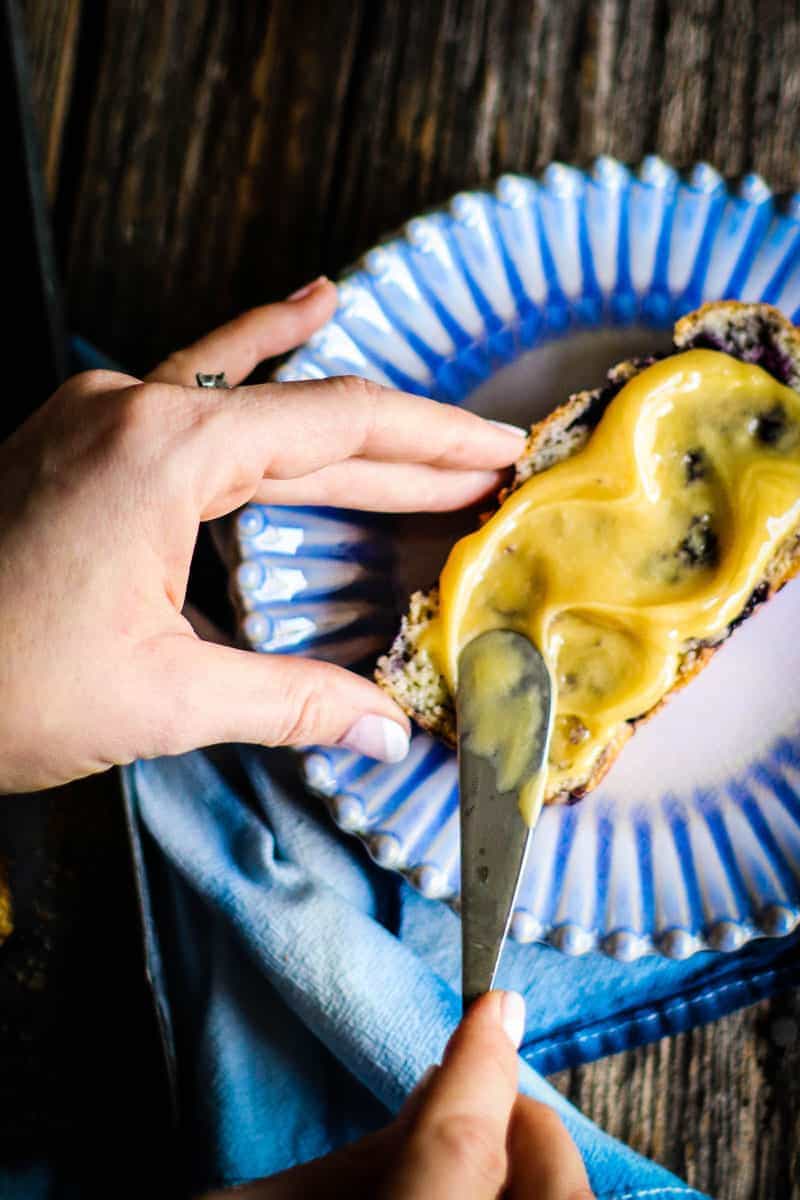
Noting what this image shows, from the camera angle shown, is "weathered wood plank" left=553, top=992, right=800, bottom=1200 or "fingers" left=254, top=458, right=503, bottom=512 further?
"weathered wood plank" left=553, top=992, right=800, bottom=1200

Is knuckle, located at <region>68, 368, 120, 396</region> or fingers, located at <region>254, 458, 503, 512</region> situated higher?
knuckle, located at <region>68, 368, 120, 396</region>

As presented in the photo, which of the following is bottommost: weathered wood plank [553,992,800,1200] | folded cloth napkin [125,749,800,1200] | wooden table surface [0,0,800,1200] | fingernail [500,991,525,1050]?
weathered wood plank [553,992,800,1200]

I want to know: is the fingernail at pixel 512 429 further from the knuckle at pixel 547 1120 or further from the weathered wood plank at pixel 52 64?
the weathered wood plank at pixel 52 64

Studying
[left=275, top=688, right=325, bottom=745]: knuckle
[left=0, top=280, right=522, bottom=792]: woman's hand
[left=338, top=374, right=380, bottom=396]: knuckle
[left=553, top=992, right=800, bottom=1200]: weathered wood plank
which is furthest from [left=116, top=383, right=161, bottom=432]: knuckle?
[left=553, top=992, right=800, bottom=1200]: weathered wood plank

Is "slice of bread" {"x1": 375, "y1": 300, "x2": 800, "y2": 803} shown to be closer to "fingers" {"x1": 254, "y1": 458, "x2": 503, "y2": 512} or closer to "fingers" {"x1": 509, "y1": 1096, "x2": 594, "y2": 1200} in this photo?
"fingers" {"x1": 254, "y1": 458, "x2": 503, "y2": 512}

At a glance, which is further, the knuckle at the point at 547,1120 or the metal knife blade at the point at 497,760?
the metal knife blade at the point at 497,760

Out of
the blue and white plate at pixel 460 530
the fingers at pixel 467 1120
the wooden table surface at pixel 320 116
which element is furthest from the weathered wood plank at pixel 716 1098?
the wooden table surface at pixel 320 116

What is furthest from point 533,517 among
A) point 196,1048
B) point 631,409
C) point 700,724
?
point 196,1048
